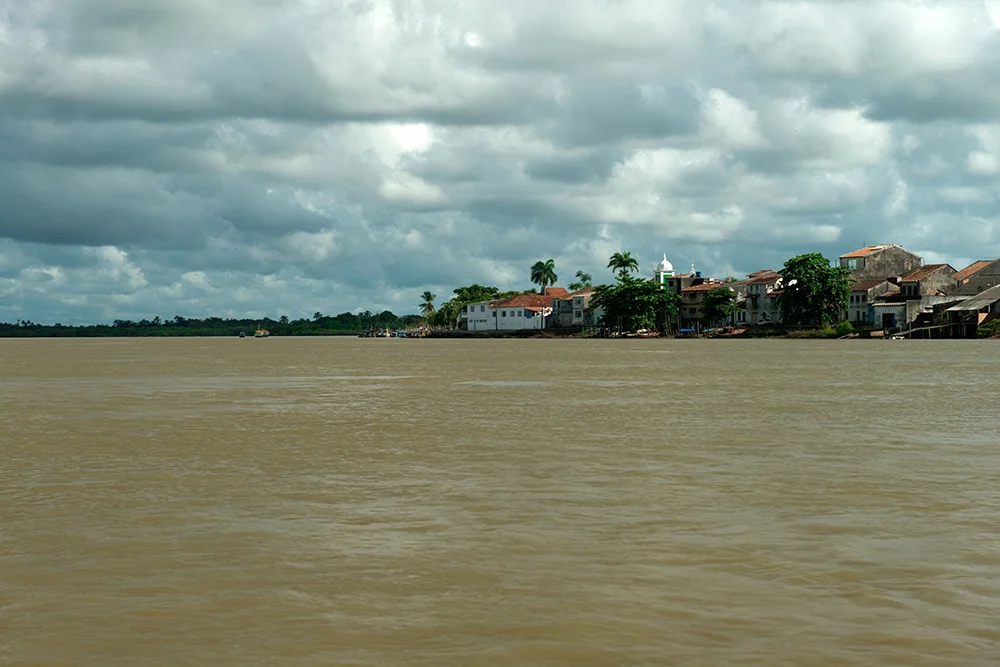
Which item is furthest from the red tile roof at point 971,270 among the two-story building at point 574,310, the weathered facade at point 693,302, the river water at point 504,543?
the river water at point 504,543

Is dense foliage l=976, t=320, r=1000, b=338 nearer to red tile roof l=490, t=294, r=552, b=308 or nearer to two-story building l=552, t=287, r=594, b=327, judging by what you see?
two-story building l=552, t=287, r=594, b=327

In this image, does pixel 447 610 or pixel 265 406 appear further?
pixel 265 406

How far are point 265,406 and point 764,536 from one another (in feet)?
71.5

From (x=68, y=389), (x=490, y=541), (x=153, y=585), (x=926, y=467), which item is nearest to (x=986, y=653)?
(x=490, y=541)

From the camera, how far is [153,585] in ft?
29.0

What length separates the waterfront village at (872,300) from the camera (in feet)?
376

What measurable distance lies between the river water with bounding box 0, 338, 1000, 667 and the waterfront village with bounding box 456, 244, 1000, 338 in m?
98.7

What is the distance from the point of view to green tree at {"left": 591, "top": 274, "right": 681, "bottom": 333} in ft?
517

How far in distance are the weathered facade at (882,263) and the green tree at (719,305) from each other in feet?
58.3

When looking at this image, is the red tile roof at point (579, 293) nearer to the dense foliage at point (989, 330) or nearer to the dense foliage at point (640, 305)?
the dense foliage at point (640, 305)

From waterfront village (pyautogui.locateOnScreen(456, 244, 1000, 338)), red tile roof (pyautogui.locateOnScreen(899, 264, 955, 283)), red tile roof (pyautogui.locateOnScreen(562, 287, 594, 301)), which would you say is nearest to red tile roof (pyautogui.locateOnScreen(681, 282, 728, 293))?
waterfront village (pyautogui.locateOnScreen(456, 244, 1000, 338))

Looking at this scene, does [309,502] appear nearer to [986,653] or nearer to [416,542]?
[416,542]

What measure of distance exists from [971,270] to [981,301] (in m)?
22.9

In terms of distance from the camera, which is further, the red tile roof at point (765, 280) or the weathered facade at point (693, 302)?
the weathered facade at point (693, 302)
